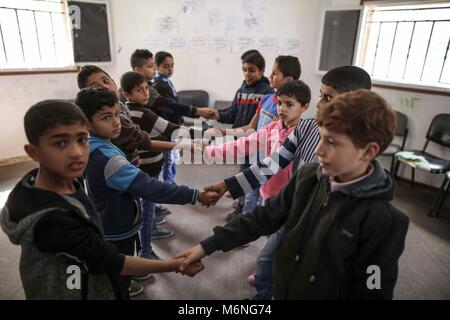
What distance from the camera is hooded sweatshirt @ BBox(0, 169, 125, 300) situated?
0.85 meters

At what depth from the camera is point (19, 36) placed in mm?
3959

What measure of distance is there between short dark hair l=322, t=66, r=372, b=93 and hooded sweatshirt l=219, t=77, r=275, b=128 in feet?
4.00

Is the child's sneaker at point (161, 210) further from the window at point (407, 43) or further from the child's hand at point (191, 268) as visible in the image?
the window at point (407, 43)

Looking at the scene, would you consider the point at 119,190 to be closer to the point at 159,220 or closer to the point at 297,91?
the point at 297,91

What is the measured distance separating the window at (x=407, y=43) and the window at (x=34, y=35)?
401cm

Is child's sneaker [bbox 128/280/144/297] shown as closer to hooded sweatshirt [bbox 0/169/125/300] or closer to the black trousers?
the black trousers

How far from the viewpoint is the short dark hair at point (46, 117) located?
0.91m

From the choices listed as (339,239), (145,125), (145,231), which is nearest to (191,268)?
(339,239)

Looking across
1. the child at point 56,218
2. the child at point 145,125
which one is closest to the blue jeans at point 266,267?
the child at point 56,218

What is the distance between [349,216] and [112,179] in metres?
0.96

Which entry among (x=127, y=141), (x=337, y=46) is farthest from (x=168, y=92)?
(x=337, y=46)

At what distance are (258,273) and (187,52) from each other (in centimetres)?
392

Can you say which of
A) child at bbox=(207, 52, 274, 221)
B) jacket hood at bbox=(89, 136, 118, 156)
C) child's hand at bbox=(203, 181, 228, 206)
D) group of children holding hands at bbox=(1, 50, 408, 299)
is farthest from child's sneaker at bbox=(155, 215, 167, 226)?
jacket hood at bbox=(89, 136, 118, 156)
